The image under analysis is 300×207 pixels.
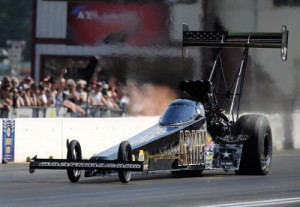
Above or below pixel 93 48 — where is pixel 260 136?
below

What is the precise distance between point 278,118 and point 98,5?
32.1 feet

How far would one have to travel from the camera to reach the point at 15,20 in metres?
99.8

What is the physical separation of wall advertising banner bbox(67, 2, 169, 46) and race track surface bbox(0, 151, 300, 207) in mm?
14147

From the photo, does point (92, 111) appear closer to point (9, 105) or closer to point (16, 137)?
point (9, 105)

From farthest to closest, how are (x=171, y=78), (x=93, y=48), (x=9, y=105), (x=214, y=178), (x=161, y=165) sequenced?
(x=93, y=48)
(x=171, y=78)
(x=9, y=105)
(x=214, y=178)
(x=161, y=165)

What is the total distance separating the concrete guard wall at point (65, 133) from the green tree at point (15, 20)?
224ft

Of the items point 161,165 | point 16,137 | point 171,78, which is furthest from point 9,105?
point 161,165

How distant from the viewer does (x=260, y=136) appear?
23.3 m

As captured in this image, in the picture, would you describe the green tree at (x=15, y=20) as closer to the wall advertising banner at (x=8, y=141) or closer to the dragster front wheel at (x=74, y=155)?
the wall advertising banner at (x=8, y=141)

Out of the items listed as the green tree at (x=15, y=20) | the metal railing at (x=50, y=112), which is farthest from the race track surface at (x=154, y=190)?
the green tree at (x=15, y=20)

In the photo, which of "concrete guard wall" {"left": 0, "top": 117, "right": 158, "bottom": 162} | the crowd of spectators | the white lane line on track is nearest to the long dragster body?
the white lane line on track

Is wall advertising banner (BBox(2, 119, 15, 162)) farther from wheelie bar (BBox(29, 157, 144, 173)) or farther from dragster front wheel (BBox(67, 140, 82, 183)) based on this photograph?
wheelie bar (BBox(29, 157, 144, 173))

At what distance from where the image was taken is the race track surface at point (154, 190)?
681 inches

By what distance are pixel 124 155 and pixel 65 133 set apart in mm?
8565
